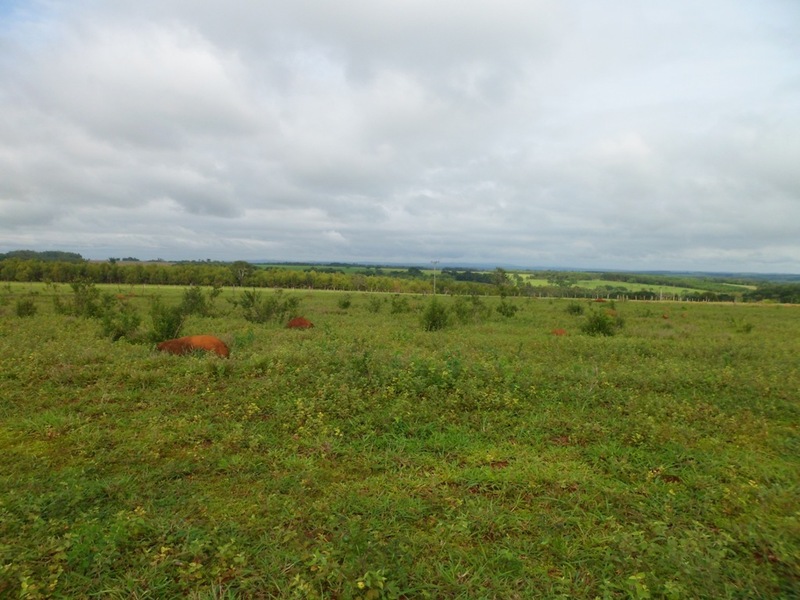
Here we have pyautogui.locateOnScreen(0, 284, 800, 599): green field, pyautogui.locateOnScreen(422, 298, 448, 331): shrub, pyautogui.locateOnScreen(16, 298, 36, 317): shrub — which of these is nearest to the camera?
pyautogui.locateOnScreen(0, 284, 800, 599): green field

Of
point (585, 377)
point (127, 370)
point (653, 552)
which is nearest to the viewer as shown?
point (653, 552)

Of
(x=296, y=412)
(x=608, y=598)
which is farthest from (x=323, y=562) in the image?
(x=296, y=412)

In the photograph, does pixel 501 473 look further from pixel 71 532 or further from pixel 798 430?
pixel 798 430

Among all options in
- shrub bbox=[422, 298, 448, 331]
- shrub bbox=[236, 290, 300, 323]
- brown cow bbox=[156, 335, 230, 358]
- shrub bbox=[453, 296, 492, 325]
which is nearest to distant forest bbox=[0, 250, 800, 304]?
shrub bbox=[453, 296, 492, 325]

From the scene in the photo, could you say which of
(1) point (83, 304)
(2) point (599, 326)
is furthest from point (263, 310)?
(2) point (599, 326)

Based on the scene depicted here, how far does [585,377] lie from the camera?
809 centimetres

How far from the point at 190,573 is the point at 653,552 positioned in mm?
3629

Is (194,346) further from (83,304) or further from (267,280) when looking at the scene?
(267,280)

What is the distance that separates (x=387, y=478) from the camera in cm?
471

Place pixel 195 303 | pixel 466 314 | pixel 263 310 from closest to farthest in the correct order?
pixel 263 310 → pixel 466 314 → pixel 195 303

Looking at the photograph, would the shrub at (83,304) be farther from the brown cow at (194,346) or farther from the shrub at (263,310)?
the brown cow at (194,346)

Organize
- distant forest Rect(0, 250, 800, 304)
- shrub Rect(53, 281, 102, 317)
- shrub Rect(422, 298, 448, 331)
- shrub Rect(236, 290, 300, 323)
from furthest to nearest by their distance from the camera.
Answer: distant forest Rect(0, 250, 800, 304), shrub Rect(236, 290, 300, 323), shrub Rect(53, 281, 102, 317), shrub Rect(422, 298, 448, 331)

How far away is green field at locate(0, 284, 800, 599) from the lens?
3.15m

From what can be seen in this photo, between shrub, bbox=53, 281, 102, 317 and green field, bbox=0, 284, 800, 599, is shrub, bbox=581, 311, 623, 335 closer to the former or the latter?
green field, bbox=0, 284, 800, 599
